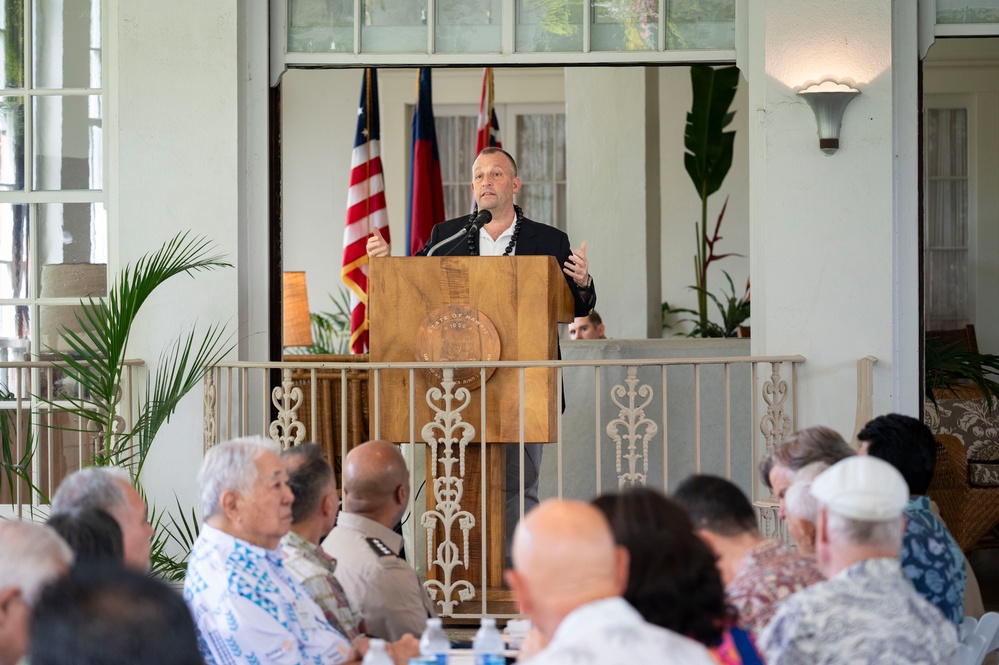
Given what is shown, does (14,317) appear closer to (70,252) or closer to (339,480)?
(70,252)

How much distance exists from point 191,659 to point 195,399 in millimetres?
4079

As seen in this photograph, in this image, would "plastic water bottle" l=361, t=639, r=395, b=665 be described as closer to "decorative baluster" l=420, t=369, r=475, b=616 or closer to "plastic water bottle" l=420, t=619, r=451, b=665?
"plastic water bottle" l=420, t=619, r=451, b=665

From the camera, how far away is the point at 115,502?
2795mm

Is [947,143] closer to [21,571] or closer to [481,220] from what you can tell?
[481,220]

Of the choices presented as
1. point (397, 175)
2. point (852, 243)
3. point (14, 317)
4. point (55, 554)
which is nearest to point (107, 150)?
point (14, 317)

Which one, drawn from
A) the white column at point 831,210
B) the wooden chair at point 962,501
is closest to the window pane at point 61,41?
the white column at point 831,210

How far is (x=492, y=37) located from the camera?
5.66 metres

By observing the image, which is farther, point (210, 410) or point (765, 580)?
point (210, 410)

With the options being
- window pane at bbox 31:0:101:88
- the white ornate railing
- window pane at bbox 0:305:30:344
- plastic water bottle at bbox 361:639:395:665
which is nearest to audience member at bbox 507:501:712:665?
plastic water bottle at bbox 361:639:395:665

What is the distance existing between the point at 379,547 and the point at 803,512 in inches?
45.5

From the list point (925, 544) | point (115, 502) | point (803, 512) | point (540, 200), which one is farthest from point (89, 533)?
point (540, 200)

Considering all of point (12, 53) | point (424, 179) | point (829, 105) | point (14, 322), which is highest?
point (12, 53)

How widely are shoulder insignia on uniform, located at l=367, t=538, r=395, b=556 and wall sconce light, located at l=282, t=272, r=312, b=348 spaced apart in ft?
19.0

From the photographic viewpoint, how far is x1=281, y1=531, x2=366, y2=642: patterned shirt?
122 inches
